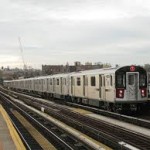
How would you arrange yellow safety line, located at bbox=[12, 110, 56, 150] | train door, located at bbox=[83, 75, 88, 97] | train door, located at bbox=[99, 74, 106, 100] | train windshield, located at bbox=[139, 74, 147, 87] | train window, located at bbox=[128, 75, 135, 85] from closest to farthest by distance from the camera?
yellow safety line, located at bbox=[12, 110, 56, 150] → train window, located at bbox=[128, 75, 135, 85] → train windshield, located at bbox=[139, 74, 147, 87] → train door, located at bbox=[99, 74, 106, 100] → train door, located at bbox=[83, 75, 88, 97]

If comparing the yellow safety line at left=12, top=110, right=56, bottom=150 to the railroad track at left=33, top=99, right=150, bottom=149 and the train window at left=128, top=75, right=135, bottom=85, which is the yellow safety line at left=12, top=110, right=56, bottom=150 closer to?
the railroad track at left=33, top=99, right=150, bottom=149

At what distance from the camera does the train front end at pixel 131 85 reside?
27.5 meters

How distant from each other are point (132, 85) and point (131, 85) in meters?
0.07

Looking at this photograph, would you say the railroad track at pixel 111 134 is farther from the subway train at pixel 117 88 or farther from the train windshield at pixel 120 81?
the train windshield at pixel 120 81

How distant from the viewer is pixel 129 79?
28094 mm

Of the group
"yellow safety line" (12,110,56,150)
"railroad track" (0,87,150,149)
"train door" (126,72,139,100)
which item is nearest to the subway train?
"train door" (126,72,139,100)

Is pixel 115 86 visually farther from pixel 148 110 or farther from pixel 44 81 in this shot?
pixel 44 81

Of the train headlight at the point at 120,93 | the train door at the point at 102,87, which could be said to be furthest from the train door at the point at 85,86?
the train headlight at the point at 120,93

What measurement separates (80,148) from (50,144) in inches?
79.0

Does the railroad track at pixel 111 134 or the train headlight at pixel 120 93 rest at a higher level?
the train headlight at pixel 120 93

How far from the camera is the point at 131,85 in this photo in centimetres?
2806

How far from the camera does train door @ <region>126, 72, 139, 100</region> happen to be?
27.9 m

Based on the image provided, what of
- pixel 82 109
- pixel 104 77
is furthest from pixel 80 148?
pixel 82 109

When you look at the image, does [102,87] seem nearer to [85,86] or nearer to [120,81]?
[120,81]
